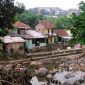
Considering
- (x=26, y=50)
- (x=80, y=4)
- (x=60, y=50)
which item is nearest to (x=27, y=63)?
(x=26, y=50)

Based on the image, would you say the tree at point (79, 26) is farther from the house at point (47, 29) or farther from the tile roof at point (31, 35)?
the house at point (47, 29)

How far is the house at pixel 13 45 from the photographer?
29156 mm

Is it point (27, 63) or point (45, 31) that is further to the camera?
point (45, 31)

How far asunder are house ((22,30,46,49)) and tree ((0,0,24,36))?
1563cm

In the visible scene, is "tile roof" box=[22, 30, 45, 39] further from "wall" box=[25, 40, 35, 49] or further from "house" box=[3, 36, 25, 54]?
"house" box=[3, 36, 25, 54]

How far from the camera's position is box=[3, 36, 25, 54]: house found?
2916 cm

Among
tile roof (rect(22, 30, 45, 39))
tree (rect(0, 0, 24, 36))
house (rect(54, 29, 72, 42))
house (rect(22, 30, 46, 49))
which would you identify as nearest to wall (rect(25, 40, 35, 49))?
house (rect(22, 30, 46, 49))

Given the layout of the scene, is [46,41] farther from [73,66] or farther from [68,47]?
[73,66]

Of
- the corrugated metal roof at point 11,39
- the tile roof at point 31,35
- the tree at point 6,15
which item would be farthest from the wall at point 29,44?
the tree at point 6,15

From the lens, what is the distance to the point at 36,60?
95.6 ft

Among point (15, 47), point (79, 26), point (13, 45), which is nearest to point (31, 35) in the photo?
point (15, 47)

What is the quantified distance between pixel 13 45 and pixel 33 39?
3.70m

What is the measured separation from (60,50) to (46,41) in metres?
2.73

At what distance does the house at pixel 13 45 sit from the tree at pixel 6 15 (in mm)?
13173
